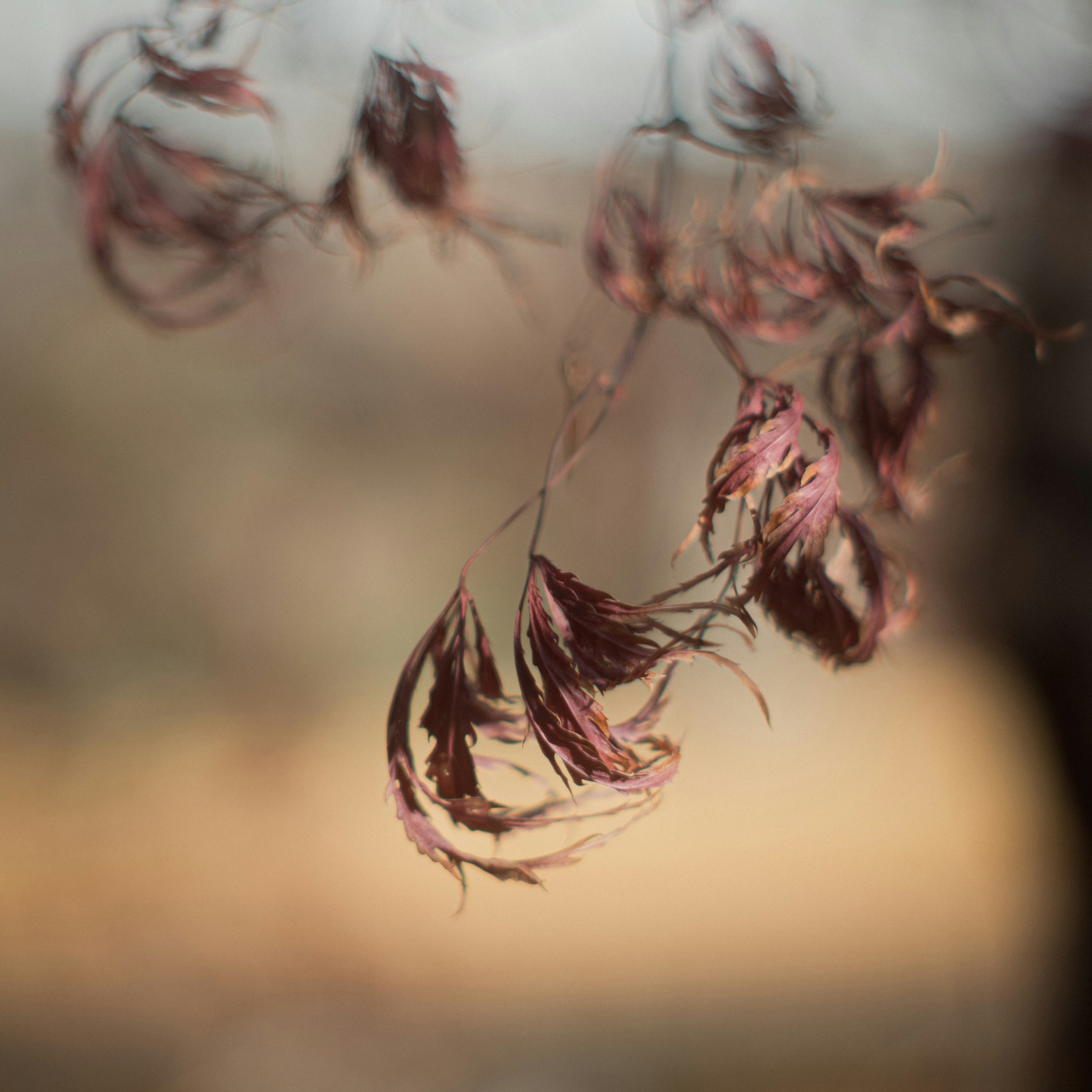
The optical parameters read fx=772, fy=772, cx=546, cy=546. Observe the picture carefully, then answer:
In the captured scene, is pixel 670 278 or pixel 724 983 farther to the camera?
pixel 724 983

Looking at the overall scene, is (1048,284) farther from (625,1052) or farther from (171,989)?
(171,989)

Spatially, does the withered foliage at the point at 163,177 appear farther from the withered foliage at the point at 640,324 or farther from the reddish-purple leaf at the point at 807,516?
the reddish-purple leaf at the point at 807,516

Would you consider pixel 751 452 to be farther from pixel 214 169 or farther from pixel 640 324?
pixel 214 169

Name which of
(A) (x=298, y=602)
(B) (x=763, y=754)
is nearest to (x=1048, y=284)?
(B) (x=763, y=754)

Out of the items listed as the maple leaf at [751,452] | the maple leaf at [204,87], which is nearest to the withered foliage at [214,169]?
the maple leaf at [204,87]

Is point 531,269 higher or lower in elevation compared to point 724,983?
higher

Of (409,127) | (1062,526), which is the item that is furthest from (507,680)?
(409,127)
